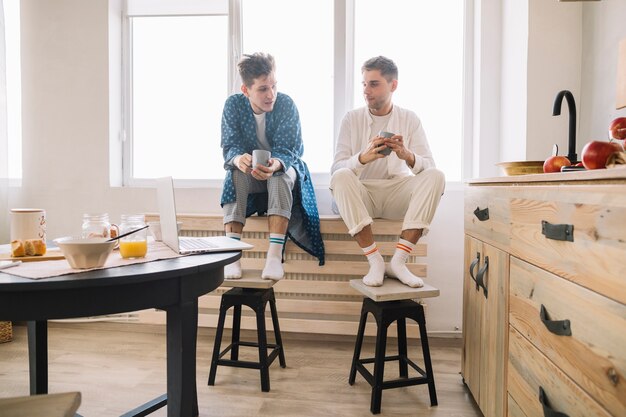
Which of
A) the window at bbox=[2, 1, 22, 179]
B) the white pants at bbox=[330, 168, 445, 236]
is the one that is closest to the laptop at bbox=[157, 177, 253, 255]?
the white pants at bbox=[330, 168, 445, 236]

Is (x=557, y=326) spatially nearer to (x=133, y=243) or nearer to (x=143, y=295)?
(x=143, y=295)

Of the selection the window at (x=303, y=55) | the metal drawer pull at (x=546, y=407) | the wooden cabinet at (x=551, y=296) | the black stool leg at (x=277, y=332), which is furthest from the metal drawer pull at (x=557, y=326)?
the window at (x=303, y=55)

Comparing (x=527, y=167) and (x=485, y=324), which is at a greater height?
(x=527, y=167)

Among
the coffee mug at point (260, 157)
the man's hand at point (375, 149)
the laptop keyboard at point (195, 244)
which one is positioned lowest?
the laptop keyboard at point (195, 244)

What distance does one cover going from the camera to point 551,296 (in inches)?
39.8

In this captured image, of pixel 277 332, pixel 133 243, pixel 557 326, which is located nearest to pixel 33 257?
pixel 133 243

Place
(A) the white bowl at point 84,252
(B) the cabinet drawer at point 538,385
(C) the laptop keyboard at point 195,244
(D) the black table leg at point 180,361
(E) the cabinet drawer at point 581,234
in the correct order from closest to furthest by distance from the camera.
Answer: (E) the cabinet drawer at point 581,234
(B) the cabinet drawer at point 538,385
(A) the white bowl at point 84,252
(D) the black table leg at point 180,361
(C) the laptop keyboard at point 195,244

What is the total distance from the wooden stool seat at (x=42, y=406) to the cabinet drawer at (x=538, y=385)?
88 cm

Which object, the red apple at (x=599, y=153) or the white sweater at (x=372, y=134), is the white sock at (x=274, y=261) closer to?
the white sweater at (x=372, y=134)

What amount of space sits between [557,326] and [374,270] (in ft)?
3.03

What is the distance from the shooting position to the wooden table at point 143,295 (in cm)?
87

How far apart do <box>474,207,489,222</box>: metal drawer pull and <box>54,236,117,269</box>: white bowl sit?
1186 millimetres

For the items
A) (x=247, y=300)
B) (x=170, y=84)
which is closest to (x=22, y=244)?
(x=247, y=300)

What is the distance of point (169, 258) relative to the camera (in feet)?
3.87
